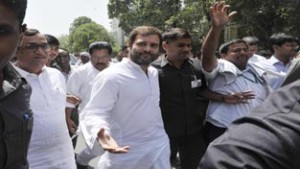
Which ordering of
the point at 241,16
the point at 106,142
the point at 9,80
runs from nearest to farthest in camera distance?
the point at 9,80
the point at 106,142
the point at 241,16

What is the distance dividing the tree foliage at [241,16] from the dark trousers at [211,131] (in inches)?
427

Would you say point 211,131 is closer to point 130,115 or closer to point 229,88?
point 229,88

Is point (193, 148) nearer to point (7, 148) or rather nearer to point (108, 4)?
point (7, 148)

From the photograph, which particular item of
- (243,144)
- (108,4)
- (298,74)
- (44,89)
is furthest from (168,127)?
(108,4)

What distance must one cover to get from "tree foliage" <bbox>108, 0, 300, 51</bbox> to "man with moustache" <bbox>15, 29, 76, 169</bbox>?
12193 millimetres

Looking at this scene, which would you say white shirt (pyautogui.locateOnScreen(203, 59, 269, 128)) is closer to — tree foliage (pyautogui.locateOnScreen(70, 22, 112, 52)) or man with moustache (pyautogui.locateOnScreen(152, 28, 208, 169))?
man with moustache (pyautogui.locateOnScreen(152, 28, 208, 169))

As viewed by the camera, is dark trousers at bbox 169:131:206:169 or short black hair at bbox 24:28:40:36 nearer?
short black hair at bbox 24:28:40:36

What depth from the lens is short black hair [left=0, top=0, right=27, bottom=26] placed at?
1803 millimetres

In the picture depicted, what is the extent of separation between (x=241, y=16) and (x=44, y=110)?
51.5 feet

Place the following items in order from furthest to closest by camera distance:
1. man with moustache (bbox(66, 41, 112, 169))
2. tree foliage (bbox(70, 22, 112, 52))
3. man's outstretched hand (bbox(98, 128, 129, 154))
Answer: tree foliage (bbox(70, 22, 112, 52)) → man with moustache (bbox(66, 41, 112, 169)) → man's outstretched hand (bbox(98, 128, 129, 154))

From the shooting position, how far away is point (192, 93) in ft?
14.6

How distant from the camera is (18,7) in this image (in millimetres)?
1841

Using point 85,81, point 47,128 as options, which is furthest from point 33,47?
point 85,81

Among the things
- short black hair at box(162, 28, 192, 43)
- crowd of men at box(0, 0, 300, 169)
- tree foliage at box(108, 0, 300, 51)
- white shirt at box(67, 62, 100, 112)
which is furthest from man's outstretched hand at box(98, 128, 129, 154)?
tree foliage at box(108, 0, 300, 51)
